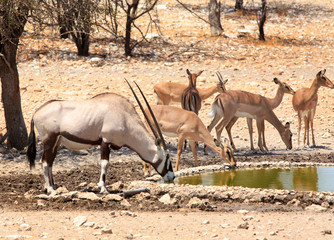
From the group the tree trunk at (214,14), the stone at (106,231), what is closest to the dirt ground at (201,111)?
the stone at (106,231)

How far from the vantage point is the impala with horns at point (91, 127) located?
7.17m

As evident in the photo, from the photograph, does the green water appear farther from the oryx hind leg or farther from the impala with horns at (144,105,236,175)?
the oryx hind leg

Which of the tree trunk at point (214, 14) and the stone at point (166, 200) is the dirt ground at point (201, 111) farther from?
the tree trunk at point (214, 14)

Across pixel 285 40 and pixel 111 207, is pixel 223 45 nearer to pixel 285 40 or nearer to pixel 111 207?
pixel 285 40

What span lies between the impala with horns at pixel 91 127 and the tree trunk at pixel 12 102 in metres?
3.34

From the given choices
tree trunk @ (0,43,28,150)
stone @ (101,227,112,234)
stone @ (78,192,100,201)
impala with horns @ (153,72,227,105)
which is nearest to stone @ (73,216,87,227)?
stone @ (101,227,112,234)

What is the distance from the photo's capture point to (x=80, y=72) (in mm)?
17156

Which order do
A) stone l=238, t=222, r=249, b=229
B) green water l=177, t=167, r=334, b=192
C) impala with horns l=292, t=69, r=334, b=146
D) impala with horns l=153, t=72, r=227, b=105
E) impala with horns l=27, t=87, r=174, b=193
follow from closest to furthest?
stone l=238, t=222, r=249, b=229 < impala with horns l=27, t=87, r=174, b=193 < green water l=177, t=167, r=334, b=192 < impala with horns l=292, t=69, r=334, b=146 < impala with horns l=153, t=72, r=227, b=105

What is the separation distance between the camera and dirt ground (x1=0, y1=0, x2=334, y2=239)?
553 centimetres

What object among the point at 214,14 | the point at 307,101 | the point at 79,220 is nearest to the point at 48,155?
the point at 79,220

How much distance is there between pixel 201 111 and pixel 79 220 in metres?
9.54

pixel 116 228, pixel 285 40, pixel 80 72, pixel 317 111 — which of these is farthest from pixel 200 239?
pixel 285 40

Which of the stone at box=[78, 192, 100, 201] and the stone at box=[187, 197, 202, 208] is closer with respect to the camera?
the stone at box=[187, 197, 202, 208]

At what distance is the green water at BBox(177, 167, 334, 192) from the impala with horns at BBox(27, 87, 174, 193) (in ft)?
4.69
